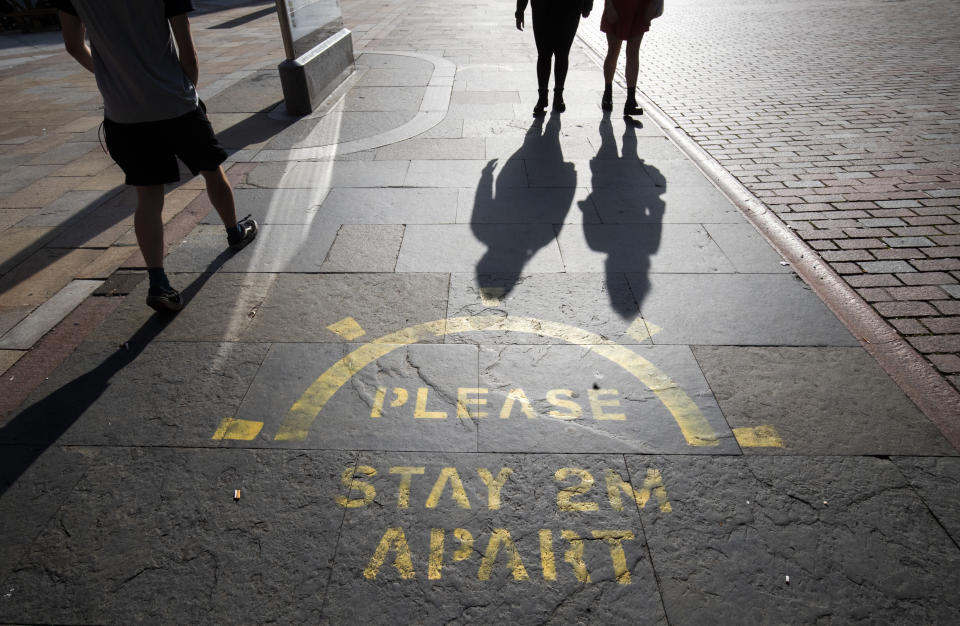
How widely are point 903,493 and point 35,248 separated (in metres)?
6.10

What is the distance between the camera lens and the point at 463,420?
2.76 metres

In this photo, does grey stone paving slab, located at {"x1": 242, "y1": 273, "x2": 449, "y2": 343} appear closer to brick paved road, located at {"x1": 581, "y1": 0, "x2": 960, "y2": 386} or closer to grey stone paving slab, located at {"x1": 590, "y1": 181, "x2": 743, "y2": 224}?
grey stone paving slab, located at {"x1": 590, "y1": 181, "x2": 743, "y2": 224}

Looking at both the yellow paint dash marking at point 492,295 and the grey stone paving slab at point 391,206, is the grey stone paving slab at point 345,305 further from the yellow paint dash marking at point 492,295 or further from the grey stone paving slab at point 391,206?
the grey stone paving slab at point 391,206

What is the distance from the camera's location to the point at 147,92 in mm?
3303

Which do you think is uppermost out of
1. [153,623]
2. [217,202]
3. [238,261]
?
[217,202]

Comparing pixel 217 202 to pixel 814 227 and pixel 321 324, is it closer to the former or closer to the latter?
pixel 321 324

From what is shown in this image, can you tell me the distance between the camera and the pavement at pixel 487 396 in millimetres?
2076

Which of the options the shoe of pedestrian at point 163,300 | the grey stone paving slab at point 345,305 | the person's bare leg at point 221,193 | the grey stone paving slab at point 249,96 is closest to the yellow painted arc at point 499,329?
the grey stone paving slab at point 345,305

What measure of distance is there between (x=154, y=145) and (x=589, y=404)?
315 cm

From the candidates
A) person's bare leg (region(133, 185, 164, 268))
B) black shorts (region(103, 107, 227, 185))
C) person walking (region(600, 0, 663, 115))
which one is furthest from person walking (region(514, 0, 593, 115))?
person's bare leg (region(133, 185, 164, 268))

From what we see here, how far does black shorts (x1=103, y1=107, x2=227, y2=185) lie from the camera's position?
3.40m

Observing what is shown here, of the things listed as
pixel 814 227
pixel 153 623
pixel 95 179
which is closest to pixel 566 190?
pixel 814 227

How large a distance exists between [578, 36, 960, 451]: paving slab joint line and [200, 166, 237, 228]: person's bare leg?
14.1ft

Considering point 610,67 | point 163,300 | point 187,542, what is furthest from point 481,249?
point 610,67
